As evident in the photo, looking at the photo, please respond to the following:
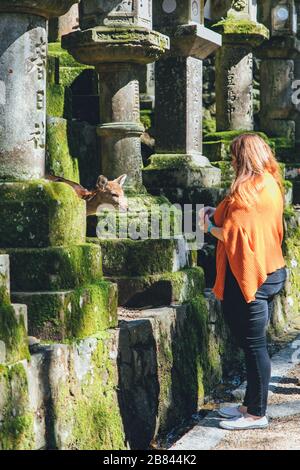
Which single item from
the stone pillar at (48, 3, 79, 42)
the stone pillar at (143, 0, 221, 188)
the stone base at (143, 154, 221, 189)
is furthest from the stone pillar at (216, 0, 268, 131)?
the stone base at (143, 154, 221, 189)

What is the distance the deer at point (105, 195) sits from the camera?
273 inches

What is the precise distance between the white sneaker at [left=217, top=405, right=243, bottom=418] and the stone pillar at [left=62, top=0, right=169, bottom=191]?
203cm

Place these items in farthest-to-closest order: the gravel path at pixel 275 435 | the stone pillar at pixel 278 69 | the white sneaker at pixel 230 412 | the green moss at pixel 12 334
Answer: the stone pillar at pixel 278 69, the white sneaker at pixel 230 412, the gravel path at pixel 275 435, the green moss at pixel 12 334

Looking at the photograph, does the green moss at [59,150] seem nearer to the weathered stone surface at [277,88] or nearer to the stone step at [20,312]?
the stone step at [20,312]

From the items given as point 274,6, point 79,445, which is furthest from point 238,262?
point 274,6

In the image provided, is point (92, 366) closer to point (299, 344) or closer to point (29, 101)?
point (29, 101)

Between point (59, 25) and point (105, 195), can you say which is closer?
point (105, 195)

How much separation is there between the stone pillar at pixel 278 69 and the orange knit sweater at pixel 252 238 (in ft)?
23.3

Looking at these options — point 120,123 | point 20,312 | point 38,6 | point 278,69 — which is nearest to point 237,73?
point 278,69

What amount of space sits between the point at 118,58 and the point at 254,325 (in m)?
2.47

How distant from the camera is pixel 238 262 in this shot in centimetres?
556

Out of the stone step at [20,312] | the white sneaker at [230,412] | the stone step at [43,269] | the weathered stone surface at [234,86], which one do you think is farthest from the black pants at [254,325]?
the weathered stone surface at [234,86]

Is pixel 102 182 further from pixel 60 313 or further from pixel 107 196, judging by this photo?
pixel 60 313

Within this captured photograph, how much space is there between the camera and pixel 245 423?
18.6ft
